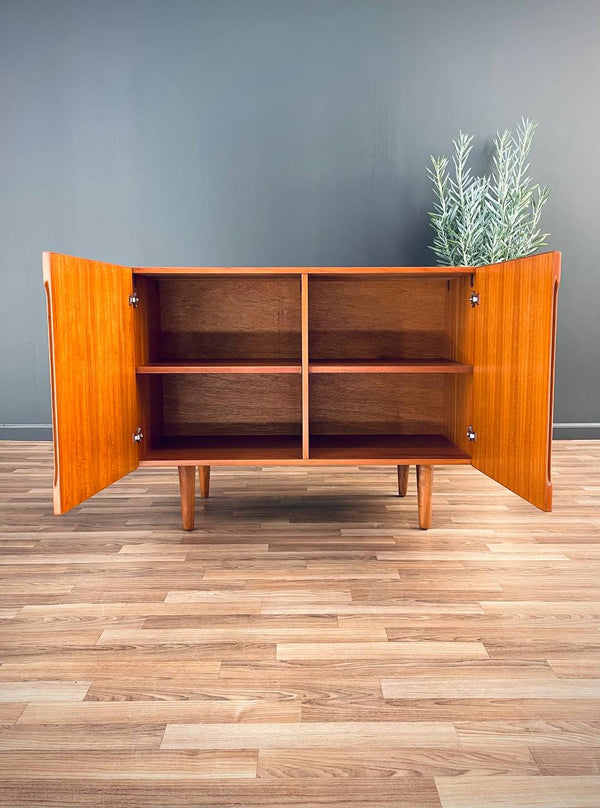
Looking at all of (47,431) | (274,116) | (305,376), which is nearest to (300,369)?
(305,376)

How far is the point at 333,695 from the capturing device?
84 cm

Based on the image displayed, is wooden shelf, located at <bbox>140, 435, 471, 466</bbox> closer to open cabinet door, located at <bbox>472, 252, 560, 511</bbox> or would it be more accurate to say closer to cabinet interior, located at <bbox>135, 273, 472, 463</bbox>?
cabinet interior, located at <bbox>135, 273, 472, 463</bbox>

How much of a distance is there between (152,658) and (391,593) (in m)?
0.45

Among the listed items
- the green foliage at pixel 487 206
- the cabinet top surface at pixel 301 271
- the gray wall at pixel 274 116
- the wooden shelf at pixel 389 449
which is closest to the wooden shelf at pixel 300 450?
the wooden shelf at pixel 389 449

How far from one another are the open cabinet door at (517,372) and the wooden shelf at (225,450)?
0.42 m

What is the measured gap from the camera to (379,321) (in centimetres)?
162

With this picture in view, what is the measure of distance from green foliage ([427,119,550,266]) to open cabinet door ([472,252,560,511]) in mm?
1013

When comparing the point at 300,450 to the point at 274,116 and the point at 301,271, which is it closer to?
the point at 301,271

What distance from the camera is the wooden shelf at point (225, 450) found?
1383 mm

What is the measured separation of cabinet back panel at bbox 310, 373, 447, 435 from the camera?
1.65m

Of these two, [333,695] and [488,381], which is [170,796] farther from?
[488,381]

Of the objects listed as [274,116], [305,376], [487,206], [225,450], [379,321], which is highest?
[274,116]

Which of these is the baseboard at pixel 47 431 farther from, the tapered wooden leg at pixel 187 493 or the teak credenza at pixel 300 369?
the tapered wooden leg at pixel 187 493

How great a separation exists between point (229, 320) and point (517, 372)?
78 cm
